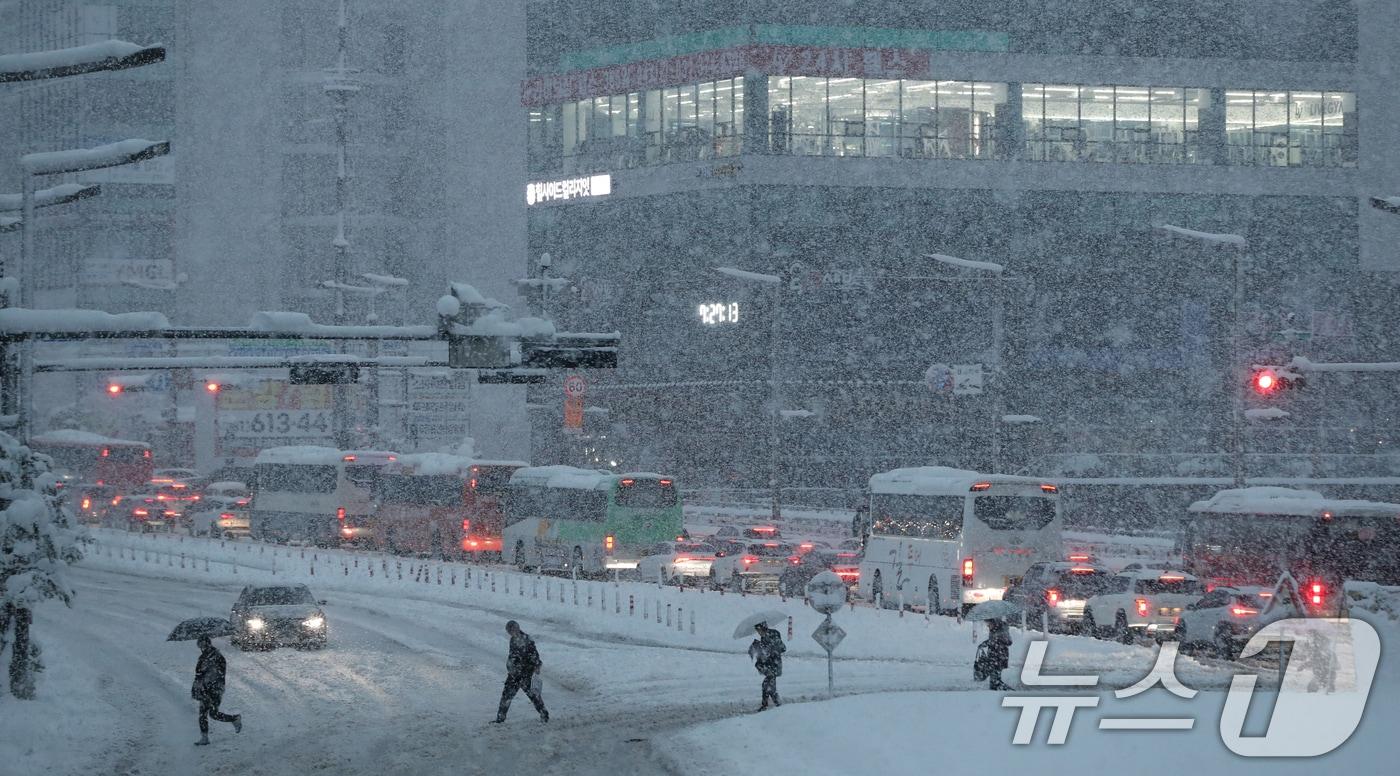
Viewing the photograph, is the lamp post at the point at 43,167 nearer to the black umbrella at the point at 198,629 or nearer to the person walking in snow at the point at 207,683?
the black umbrella at the point at 198,629

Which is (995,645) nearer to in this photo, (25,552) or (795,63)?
(25,552)

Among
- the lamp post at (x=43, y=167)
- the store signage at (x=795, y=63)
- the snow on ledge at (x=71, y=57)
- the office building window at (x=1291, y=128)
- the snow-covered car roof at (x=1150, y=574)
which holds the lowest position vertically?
the snow-covered car roof at (x=1150, y=574)

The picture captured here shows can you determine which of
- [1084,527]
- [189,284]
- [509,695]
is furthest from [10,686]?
[189,284]

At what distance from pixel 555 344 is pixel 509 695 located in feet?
21.1

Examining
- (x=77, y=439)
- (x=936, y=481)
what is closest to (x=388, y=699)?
(x=936, y=481)

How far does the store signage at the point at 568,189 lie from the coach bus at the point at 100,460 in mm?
23487

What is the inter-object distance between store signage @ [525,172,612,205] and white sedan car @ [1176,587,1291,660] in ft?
175

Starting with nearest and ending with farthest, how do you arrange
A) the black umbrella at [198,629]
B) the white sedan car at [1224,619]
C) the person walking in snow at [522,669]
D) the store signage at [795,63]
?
the black umbrella at [198,629] < the person walking in snow at [522,669] < the white sedan car at [1224,619] < the store signage at [795,63]

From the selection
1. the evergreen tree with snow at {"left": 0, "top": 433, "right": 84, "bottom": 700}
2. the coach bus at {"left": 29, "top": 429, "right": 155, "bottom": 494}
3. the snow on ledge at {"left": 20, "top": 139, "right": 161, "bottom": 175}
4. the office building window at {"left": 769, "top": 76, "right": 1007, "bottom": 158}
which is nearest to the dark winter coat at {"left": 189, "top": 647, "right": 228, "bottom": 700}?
the evergreen tree with snow at {"left": 0, "top": 433, "right": 84, "bottom": 700}

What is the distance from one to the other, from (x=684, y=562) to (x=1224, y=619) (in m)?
18.1

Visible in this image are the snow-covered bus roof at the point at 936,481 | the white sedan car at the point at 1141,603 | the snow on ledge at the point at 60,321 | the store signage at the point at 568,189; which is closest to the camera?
the snow on ledge at the point at 60,321

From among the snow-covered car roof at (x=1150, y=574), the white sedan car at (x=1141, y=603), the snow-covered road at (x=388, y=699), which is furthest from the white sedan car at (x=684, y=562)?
the snow-covered car roof at (x=1150, y=574)

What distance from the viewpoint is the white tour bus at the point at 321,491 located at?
63219 millimetres

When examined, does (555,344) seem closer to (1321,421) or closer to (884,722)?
(884,722)
